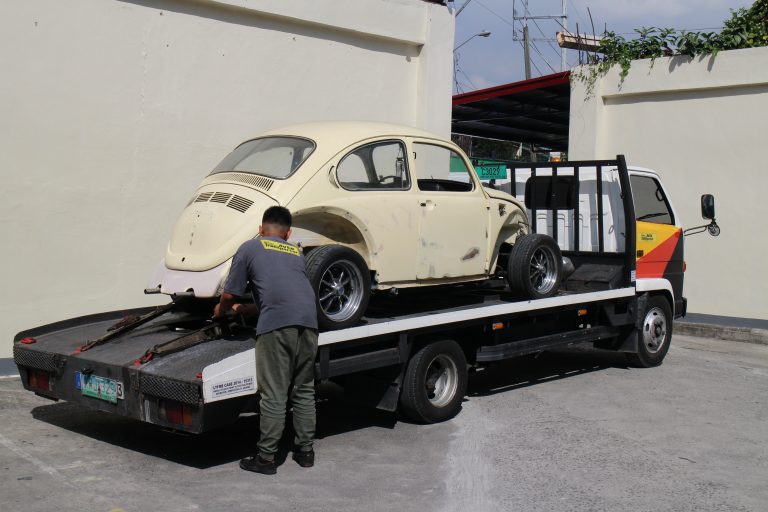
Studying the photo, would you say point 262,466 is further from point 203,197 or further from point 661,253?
point 661,253

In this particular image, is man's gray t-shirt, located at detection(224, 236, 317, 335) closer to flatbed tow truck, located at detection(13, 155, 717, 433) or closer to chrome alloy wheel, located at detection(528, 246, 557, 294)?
flatbed tow truck, located at detection(13, 155, 717, 433)

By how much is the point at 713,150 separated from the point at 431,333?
29.5ft

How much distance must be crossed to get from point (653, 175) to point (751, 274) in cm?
431

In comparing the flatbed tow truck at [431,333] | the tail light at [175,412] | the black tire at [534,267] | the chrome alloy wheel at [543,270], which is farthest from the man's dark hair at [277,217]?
the chrome alloy wheel at [543,270]

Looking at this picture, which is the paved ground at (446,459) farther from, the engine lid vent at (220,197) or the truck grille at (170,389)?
the engine lid vent at (220,197)

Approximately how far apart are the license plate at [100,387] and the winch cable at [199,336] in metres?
0.24

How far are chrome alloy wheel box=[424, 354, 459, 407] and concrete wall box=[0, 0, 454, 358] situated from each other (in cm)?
390

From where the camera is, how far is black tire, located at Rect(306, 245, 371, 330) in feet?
21.7

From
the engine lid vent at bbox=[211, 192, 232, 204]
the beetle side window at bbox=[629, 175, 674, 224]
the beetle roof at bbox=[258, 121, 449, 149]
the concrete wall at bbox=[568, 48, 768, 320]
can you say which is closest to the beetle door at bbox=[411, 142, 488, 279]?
the beetle roof at bbox=[258, 121, 449, 149]

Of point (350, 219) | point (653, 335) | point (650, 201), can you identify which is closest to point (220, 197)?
point (350, 219)

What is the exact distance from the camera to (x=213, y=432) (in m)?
7.38

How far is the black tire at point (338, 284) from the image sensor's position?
21.7 feet

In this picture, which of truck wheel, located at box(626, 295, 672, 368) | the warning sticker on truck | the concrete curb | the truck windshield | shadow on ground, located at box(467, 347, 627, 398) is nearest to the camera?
the warning sticker on truck

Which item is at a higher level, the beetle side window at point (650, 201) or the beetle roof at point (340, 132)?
the beetle roof at point (340, 132)
